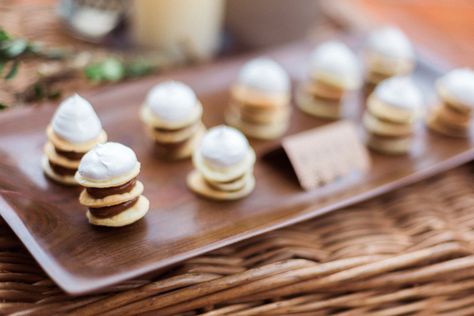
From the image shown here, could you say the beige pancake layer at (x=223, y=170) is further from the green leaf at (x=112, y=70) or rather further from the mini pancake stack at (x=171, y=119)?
the green leaf at (x=112, y=70)

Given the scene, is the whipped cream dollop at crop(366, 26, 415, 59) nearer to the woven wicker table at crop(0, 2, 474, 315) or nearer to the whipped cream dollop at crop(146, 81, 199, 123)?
the woven wicker table at crop(0, 2, 474, 315)

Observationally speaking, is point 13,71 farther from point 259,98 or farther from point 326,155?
point 326,155

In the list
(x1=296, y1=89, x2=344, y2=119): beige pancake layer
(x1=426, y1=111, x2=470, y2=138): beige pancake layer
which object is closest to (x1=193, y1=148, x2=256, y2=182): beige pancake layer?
(x1=296, y1=89, x2=344, y2=119): beige pancake layer

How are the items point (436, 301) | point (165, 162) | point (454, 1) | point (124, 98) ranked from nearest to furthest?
point (436, 301) < point (165, 162) < point (124, 98) < point (454, 1)

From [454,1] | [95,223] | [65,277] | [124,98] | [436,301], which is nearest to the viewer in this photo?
[65,277]

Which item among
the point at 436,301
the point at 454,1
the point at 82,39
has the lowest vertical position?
the point at 436,301

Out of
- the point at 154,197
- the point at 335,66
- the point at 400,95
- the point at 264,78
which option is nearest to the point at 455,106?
the point at 400,95

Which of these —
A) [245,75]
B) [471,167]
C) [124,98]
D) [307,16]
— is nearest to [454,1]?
[307,16]

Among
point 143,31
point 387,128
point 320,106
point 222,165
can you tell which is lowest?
point 222,165

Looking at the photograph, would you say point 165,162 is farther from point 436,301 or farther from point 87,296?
point 436,301
